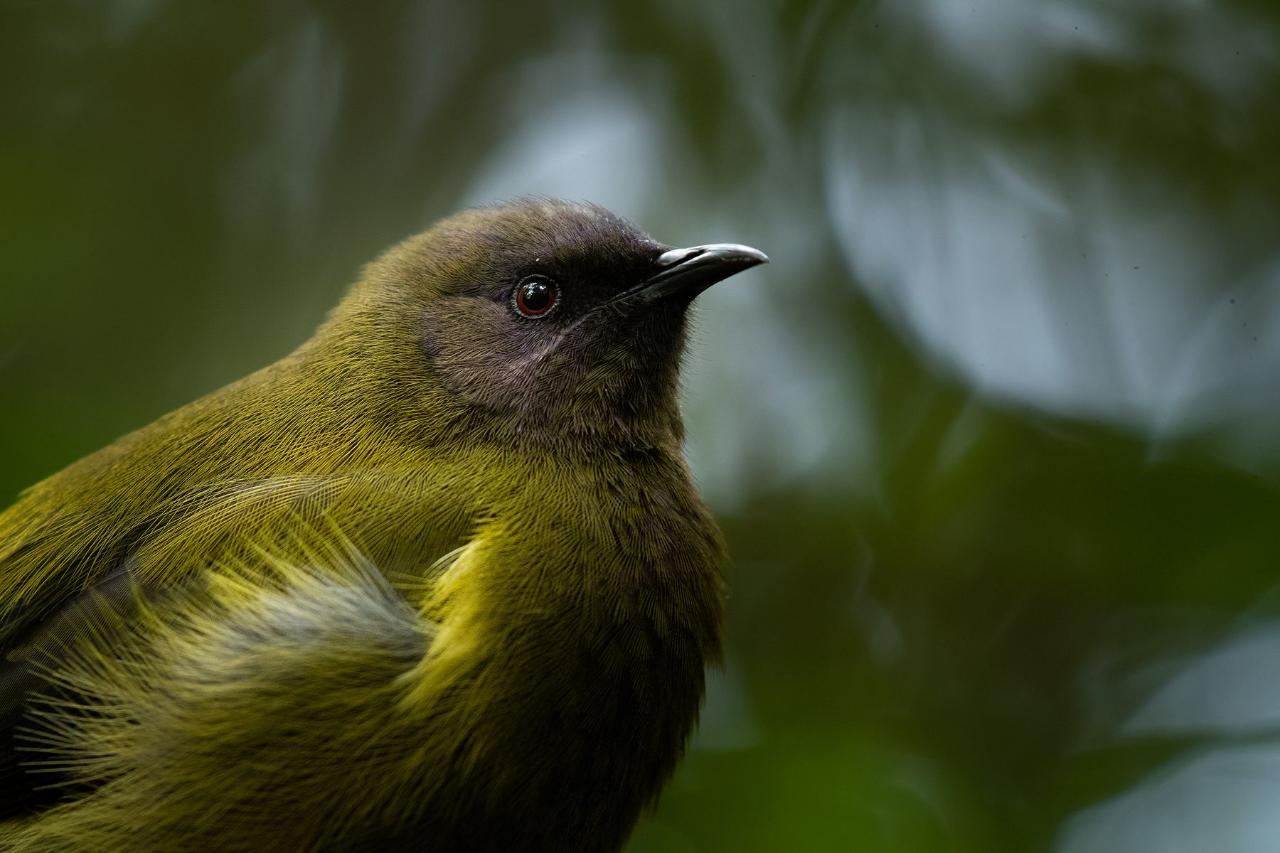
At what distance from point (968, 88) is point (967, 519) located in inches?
79.6

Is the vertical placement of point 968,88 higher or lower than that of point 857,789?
higher

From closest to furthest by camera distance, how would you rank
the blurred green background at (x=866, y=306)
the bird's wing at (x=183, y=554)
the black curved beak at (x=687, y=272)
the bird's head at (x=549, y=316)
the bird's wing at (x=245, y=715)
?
the bird's wing at (x=245, y=715)
the bird's wing at (x=183, y=554)
the bird's head at (x=549, y=316)
the black curved beak at (x=687, y=272)
the blurred green background at (x=866, y=306)

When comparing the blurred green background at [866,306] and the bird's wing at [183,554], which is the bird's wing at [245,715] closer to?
the bird's wing at [183,554]

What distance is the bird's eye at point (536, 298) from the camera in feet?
12.9

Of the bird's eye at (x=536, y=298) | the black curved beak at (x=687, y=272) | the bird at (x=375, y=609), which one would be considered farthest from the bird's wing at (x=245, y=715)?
the black curved beak at (x=687, y=272)

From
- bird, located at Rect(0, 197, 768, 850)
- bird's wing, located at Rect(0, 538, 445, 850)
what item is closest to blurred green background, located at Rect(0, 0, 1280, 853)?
bird, located at Rect(0, 197, 768, 850)

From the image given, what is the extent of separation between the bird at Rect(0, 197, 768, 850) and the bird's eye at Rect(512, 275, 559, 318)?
0.24 ft

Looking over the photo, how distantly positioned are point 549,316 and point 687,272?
17.1 inches

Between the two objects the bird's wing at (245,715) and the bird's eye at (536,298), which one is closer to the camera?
the bird's wing at (245,715)

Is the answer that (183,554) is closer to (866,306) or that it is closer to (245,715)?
(245,715)

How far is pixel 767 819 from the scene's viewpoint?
393cm

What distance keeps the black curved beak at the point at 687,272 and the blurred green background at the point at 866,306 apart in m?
0.39

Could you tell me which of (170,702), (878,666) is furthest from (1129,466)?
(170,702)

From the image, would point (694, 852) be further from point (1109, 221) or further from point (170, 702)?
point (1109, 221)
